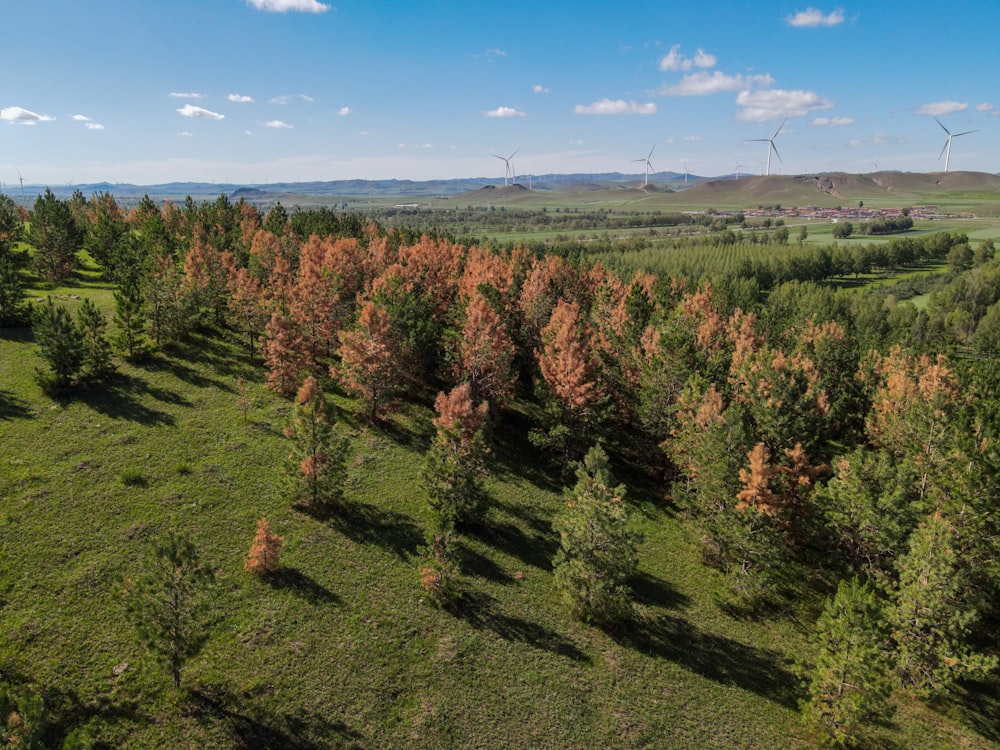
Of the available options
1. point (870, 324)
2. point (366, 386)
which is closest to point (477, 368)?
point (366, 386)

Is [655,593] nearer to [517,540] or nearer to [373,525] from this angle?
[517,540]

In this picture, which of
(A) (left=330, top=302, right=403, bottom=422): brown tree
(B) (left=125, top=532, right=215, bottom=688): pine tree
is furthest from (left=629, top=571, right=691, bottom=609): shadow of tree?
(A) (left=330, top=302, right=403, bottom=422): brown tree

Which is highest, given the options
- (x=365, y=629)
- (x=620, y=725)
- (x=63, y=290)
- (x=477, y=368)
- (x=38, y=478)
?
(x=63, y=290)

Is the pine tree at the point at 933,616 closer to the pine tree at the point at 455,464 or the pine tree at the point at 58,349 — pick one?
the pine tree at the point at 455,464

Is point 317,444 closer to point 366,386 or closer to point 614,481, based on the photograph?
point 366,386

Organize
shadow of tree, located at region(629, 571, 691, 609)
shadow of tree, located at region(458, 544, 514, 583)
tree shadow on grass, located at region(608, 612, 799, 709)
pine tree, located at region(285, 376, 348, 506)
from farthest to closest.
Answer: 1. shadow of tree, located at region(629, 571, 691, 609)
2. shadow of tree, located at region(458, 544, 514, 583)
3. pine tree, located at region(285, 376, 348, 506)
4. tree shadow on grass, located at region(608, 612, 799, 709)

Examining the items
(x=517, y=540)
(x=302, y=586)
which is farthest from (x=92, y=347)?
(x=517, y=540)

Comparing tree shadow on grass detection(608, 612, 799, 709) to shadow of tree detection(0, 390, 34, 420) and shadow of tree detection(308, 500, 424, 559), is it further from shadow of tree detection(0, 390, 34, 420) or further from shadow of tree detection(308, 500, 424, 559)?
shadow of tree detection(0, 390, 34, 420)
